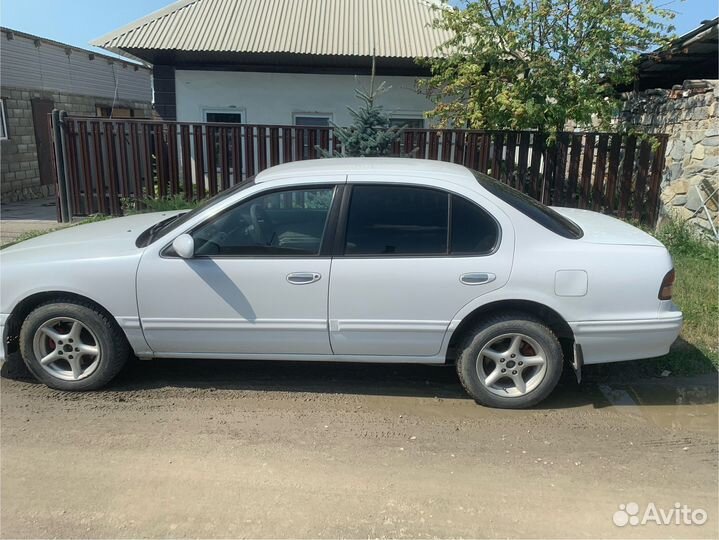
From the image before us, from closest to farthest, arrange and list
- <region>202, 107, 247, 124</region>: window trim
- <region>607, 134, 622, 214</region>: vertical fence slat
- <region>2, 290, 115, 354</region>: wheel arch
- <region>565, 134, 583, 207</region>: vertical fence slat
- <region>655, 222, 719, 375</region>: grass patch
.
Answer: <region>2, 290, 115, 354</region>: wheel arch < <region>655, 222, 719, 375</region>: grass patch < <region>607, 134, 622, 214</region>: vertical fence slat < <region>565, 134, 583, 207</region>: vertical fence slat < <region>202, 107, 247, 124</region>: window trim

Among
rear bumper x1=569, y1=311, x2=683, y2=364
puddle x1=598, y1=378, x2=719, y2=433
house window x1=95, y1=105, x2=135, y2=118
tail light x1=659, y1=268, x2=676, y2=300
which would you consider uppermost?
house window x1=95, y1=105, x2=135, y2=118

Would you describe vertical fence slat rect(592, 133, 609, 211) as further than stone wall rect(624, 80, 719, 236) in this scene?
Yes

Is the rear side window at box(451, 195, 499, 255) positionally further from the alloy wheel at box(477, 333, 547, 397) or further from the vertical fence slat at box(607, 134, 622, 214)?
the vertical fence slat at box(607, 134, 622, 214)

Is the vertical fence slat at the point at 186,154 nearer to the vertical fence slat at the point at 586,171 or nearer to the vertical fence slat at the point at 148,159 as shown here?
the vertical fence slat at the point at 148,159

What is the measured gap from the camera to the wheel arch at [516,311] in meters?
3.86

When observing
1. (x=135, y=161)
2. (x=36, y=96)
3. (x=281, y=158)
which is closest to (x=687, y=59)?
(x=281, y=158)

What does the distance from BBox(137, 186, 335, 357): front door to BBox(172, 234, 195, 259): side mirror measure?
9 centimetres

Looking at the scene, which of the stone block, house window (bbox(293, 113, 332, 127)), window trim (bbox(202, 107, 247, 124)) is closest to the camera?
the stone block

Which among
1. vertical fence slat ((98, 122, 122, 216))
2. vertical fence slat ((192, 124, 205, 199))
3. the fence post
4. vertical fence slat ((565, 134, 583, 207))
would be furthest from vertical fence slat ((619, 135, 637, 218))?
the fence post

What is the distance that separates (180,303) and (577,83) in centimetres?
723

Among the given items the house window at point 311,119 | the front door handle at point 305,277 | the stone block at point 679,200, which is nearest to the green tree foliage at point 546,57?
the stone block at point 679,200

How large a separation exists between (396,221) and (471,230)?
1.66ft

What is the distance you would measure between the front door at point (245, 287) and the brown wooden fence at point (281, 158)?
5.87 metres

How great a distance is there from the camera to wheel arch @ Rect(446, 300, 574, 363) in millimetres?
3857
